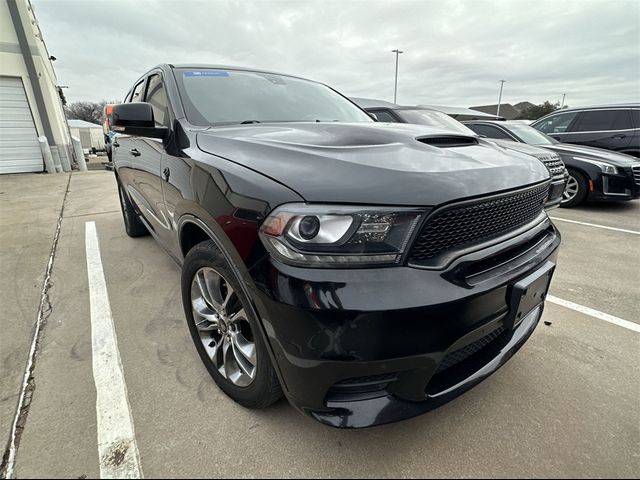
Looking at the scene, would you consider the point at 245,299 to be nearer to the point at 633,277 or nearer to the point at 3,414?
the point at 3,414

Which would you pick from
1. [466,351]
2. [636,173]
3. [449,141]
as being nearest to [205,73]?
[449,141]

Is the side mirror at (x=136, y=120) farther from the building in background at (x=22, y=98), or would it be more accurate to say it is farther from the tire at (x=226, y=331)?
the building in background at (x=22, y=98)

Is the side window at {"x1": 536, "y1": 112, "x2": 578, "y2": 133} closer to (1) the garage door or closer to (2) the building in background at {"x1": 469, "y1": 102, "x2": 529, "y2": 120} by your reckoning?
(1) the garage door

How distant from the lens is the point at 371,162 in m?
1.45

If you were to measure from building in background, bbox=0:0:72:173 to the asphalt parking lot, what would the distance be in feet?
35.8

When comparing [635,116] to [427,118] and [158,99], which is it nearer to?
[427,118]

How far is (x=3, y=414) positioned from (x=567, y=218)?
7089 millimetres

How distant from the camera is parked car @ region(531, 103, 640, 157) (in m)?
7.66

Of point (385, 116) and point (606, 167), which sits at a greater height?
point (385, 116)

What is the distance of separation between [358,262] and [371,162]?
1.44ft

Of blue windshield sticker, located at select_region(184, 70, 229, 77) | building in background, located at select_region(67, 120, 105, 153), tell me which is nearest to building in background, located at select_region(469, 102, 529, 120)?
building in background, located at select_region(67, 120, 105, 153)

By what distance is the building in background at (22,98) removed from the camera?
1048 centimetres

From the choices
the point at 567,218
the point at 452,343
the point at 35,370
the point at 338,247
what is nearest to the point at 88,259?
the point at 35,370

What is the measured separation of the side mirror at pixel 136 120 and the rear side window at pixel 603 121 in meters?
9.44
